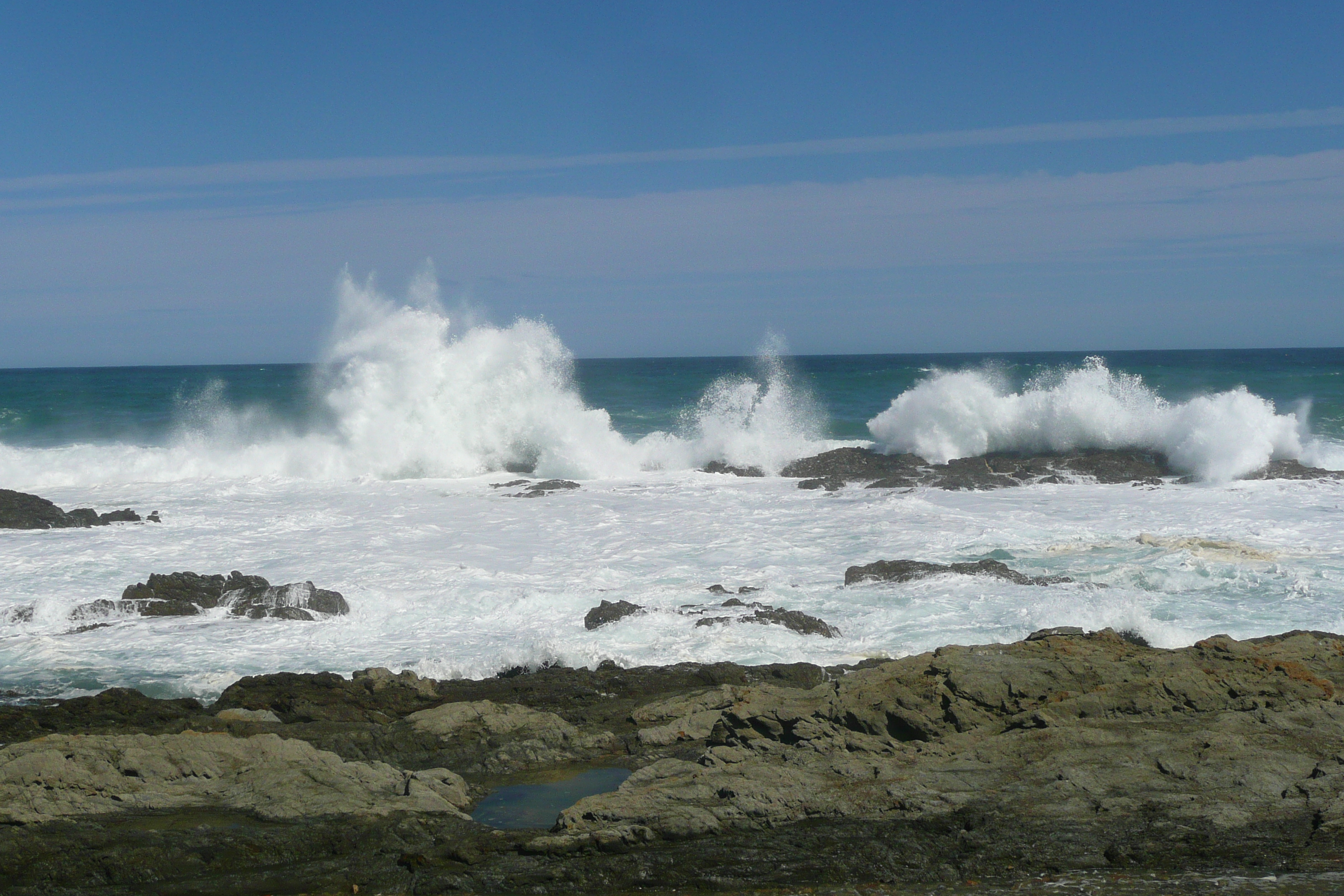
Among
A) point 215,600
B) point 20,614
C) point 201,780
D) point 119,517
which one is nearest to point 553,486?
point 119,517

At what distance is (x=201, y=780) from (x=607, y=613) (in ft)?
18.3

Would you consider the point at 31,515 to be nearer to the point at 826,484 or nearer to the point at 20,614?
the point at 20,614

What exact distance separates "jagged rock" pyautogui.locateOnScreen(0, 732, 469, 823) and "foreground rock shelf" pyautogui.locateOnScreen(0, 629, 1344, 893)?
0.06 ft

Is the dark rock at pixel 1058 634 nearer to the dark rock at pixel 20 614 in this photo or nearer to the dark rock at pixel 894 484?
the dark rock at pixel 20 614

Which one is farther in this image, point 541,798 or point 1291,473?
point 1291,473

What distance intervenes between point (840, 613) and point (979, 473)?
38.0 ft

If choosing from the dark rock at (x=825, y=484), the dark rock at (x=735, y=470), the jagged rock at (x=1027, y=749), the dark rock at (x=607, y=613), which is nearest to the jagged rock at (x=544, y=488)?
the dark rock at (x=735, y=470)

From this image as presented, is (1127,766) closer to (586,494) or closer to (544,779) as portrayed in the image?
(544,779)

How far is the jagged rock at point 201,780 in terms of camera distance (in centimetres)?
616

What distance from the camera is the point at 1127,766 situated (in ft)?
20.0

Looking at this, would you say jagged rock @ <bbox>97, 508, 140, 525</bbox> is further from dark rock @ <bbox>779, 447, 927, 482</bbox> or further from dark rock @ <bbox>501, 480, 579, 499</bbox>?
dark rock @ <bbox>779, 447, 927, 482</bbox>

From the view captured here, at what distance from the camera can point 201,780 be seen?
6570 millimetres

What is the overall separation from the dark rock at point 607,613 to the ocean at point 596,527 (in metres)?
0.10

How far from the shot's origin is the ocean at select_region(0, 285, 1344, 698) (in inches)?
434
